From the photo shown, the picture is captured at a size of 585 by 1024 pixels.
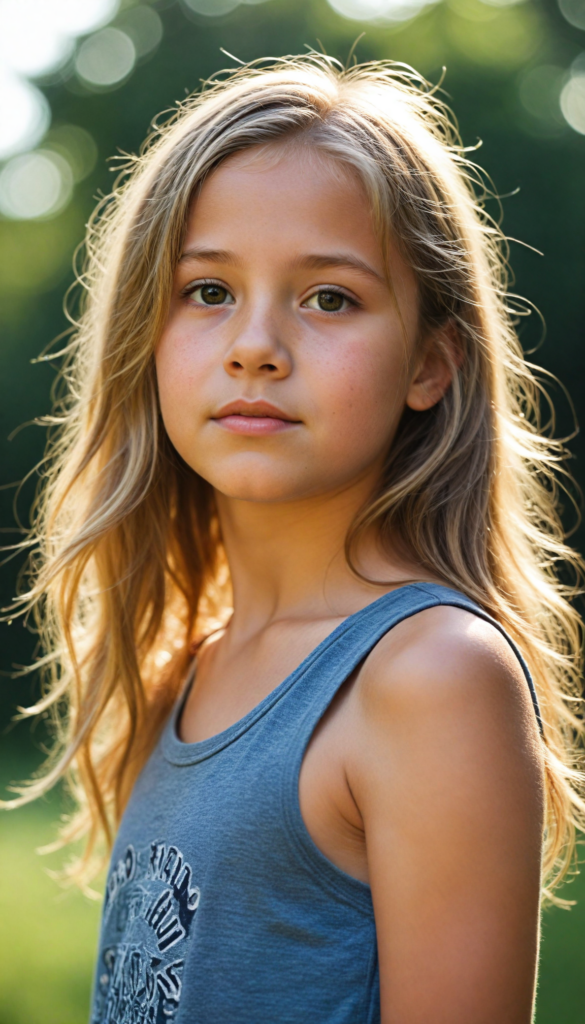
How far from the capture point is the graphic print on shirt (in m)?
1.30

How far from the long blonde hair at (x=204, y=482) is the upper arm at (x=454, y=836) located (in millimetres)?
333

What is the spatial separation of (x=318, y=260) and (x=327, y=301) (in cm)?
6

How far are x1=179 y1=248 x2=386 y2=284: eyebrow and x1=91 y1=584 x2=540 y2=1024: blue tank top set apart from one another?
18.9 inches

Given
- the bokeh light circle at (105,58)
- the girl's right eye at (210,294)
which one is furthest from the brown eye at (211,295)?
the bokeh light circle at (105,58)

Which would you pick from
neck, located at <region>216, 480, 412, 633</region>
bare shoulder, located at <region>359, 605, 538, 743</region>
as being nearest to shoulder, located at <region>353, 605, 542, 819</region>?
bare shoulder, located at <region>359, 605, 538, 743</region>

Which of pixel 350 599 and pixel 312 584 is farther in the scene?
pixel 312 584

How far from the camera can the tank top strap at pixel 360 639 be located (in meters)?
1.23

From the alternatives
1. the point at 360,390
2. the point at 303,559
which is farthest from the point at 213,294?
the point at 303,559

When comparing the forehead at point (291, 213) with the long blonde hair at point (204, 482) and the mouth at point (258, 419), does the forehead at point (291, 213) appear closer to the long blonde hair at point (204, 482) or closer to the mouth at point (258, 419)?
the long blonde hair at point (204, 482)

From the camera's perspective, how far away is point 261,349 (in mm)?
1351

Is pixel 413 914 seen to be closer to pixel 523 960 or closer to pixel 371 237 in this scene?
pixel 523 960

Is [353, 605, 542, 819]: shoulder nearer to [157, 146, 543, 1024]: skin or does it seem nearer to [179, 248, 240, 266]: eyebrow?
[157, 146, 543, 1024]: skin

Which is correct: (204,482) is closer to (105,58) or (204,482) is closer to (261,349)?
(261,349)

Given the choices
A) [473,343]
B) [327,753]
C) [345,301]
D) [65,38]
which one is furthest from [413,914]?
[65,38]
